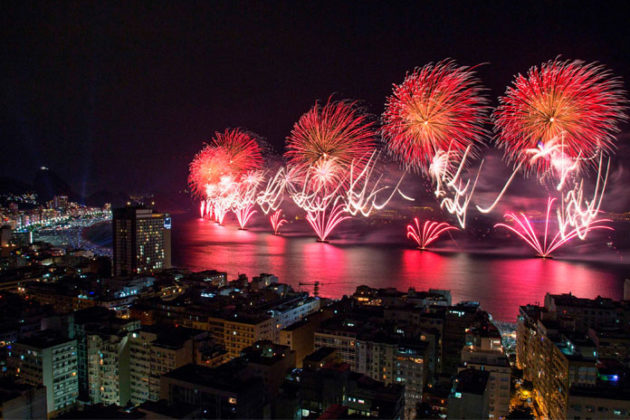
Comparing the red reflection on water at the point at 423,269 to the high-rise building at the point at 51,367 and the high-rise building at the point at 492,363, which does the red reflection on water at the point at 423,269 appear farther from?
the high-rise building at the point at 51,367

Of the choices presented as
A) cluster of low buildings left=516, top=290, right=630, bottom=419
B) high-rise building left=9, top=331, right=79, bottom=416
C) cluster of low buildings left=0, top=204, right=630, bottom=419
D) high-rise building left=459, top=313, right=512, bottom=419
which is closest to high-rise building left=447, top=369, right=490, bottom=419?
cluster of low buildings left=0, top=204, right=630, bottom=419

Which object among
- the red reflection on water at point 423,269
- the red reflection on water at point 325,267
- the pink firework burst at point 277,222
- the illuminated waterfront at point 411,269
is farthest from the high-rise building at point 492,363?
Answer: the pink firework burst at point 277,222

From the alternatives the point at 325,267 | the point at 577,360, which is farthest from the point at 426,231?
the point at 577,360

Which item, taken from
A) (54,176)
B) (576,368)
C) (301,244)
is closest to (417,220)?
(301,244)

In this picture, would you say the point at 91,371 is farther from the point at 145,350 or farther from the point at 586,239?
the point at 586,239

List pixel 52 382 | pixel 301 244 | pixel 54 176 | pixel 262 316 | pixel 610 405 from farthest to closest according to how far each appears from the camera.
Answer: pixel 54 176 < pixel 301 244 < pixel 262 316 < pixel 52 382 < pixel 610 405

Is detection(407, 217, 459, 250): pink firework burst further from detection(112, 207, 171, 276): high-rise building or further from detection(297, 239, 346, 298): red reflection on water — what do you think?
detection(112, 207, 171, 276): high-rise building
